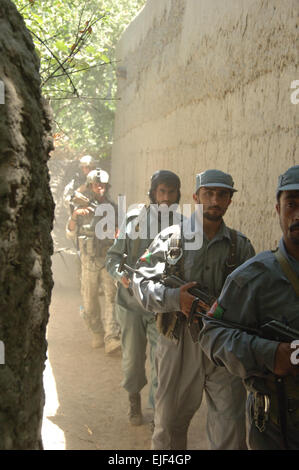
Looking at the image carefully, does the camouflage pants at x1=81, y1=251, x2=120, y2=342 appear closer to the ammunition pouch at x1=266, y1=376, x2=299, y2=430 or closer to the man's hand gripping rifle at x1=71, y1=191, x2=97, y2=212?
the man's hand gripping rifle at x1=71, y1=191, x2=97, y2=212

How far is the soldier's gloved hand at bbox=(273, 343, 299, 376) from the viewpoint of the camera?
1995 millimetres

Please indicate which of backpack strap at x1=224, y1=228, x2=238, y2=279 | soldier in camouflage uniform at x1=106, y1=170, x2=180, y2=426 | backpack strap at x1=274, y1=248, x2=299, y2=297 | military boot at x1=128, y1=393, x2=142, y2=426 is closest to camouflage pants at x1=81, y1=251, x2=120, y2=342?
soldier in camouflage uniform at x1=106, y1=170, x2=180, y2=426

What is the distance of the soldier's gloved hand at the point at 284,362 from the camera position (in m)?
2.00

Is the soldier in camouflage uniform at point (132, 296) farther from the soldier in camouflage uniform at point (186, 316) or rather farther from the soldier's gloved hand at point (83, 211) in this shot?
the soldier's gloved hand at point (83, 211)

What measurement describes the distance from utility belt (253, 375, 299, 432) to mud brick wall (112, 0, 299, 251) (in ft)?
5.51

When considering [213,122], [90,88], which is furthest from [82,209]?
[90,88]

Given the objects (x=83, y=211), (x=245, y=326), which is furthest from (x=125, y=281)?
(x=83, y=211)

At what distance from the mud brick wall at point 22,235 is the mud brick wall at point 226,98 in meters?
2.34

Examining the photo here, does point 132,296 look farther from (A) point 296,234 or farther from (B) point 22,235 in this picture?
(B) point 22,235

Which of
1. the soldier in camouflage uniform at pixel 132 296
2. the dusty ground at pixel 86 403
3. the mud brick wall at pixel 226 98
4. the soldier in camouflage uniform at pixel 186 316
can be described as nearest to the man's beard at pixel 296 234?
the soldier in camouflage uniform at pixel 186 316

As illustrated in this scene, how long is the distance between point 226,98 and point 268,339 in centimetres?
307

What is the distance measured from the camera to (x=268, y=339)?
6.95 ft

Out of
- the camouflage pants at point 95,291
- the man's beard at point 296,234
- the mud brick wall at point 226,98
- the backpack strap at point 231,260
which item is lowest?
the camouflage pants at point 95,291

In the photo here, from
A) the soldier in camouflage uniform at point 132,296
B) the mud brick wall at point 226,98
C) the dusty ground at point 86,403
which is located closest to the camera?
the mud brick wall at point 226,98
